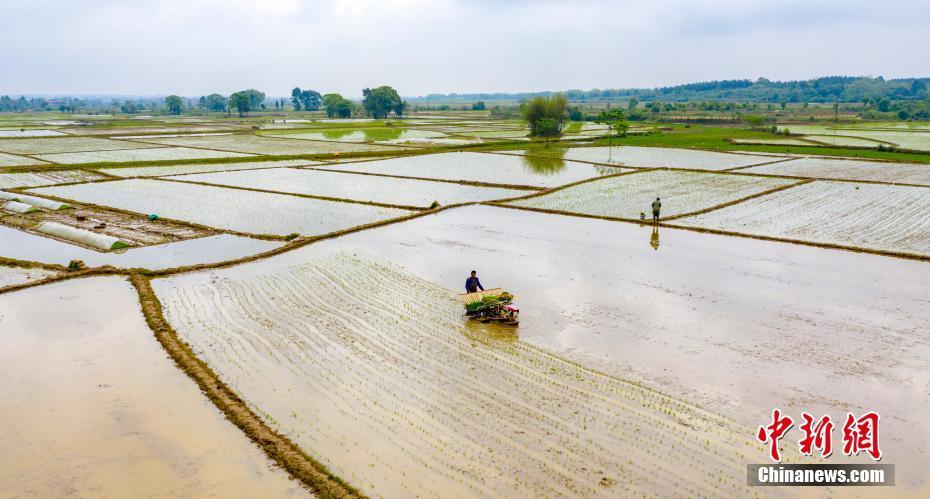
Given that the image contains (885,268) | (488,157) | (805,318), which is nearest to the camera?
(805,318)

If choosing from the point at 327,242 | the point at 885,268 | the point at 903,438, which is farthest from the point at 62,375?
the point at 885,268

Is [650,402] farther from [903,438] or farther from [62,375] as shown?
[62,375]

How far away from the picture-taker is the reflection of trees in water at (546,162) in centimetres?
2933

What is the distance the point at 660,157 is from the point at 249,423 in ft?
105

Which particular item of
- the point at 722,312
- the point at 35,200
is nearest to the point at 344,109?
the point at 35,200

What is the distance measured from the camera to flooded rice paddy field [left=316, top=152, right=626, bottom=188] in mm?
26247

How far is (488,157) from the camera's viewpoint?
34.8 meters

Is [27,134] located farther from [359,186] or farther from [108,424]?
[108,424]

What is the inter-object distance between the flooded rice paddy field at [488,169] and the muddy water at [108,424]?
1792 centimetres

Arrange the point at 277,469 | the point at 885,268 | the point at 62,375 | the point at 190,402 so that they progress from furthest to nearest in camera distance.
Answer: the point at 885,268, the point at 62,375, the point at 190,402, the point at 277,469

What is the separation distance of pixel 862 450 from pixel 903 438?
0.56m

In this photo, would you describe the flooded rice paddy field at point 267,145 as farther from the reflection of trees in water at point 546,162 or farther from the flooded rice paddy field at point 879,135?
the flooded rice paddy field at point 879,135

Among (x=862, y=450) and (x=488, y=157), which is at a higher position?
(x=488, y=157)

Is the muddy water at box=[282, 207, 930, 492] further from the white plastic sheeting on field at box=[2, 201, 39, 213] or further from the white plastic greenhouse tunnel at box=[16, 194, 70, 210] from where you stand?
the white plastic sheeting on field at box=[2, 201, 39, 213]
